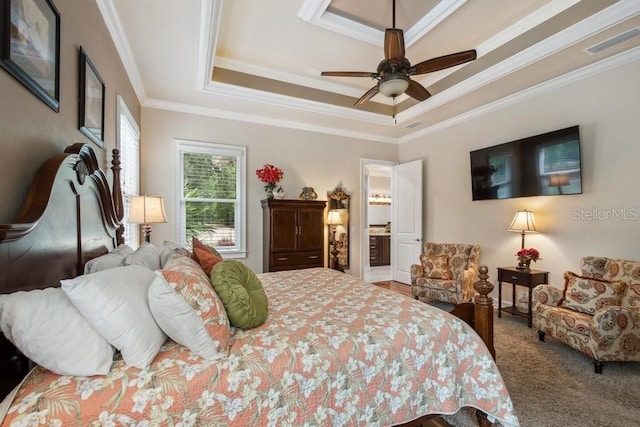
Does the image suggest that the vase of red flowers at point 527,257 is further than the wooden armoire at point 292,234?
No

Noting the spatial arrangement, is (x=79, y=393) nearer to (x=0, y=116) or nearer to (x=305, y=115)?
(x=0, y=116)

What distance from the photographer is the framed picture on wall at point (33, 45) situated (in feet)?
3.60

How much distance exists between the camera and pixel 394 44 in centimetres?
245

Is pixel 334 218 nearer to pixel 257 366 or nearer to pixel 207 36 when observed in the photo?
pixel 207 36

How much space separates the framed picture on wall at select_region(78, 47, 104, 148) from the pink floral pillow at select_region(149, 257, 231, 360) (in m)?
1.30

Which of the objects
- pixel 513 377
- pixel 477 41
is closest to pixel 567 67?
pixel 477 41

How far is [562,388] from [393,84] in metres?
2.64

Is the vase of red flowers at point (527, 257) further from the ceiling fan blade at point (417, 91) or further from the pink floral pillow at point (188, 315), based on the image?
the pink floral pillow at point (188, 315)

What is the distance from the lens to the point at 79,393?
1017 mm

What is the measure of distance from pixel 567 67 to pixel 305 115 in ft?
10.4

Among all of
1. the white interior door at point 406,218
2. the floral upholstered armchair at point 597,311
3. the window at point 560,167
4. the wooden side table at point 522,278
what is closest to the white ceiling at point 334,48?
the window at point 560,167

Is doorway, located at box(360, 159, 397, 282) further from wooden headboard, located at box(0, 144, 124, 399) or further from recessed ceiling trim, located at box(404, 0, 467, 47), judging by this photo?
wooden headboard, located at box(0, 144, 124, 399)

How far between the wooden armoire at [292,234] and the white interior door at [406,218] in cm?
181

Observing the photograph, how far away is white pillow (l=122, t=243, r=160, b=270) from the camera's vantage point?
1.80 m
